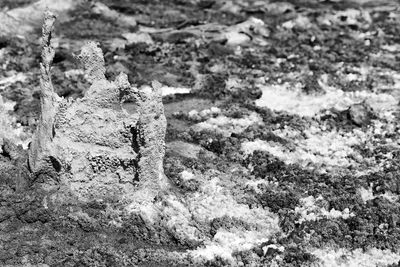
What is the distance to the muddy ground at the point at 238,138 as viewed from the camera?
14.4m

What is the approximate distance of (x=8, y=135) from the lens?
16.9m

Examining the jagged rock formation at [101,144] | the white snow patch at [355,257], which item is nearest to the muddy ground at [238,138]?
the white snow patch at [355,257]

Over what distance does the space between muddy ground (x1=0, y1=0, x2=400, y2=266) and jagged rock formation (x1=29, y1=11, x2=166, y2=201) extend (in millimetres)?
461

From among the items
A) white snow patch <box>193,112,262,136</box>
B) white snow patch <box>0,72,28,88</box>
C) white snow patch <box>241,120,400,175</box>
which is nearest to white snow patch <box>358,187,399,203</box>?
white snow patch <box>241,120,400,175</box>

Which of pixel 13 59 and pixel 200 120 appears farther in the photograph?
pixel 13 59

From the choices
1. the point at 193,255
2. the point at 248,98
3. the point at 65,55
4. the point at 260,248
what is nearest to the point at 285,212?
the point at 260,248

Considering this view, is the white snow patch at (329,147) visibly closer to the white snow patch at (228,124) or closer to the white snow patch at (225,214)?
the white snow patch at (228,124)

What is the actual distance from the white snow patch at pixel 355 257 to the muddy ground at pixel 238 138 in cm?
4

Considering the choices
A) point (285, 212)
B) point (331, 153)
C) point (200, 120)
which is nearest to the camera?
point (285, 212)

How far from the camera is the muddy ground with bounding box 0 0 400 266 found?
1436 centimetres

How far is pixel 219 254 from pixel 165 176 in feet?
8.67

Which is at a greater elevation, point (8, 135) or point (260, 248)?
point (8, 135)

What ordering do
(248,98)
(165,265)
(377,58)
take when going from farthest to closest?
(377,58) → (248,98) → (165,265)

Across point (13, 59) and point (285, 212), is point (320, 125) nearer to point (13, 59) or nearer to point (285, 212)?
point (285, 212)
